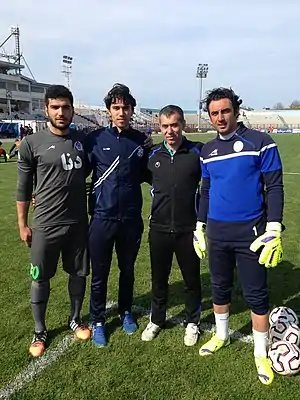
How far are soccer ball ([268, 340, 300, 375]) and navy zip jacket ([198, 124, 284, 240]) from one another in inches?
37.6

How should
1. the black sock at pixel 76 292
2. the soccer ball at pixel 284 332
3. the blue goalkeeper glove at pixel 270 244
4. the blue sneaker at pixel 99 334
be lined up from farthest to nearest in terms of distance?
1. the black sock at pixel 76 292
2. the blue sneaker at pixel 99 334
3. the soccer ball at pixel 284 332
4. the blue goalkeeper glove at pixel 270 244

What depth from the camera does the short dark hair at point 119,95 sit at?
3410 mm

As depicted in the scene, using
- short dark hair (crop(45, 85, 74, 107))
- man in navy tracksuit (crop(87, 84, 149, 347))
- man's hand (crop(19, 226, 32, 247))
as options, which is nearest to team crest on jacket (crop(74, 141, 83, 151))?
man in navy tracksuit (crop(87, 84, 149, 347))

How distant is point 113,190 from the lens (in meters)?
3.48

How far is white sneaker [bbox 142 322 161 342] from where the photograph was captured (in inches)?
145

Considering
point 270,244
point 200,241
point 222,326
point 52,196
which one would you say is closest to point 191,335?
point 222,326

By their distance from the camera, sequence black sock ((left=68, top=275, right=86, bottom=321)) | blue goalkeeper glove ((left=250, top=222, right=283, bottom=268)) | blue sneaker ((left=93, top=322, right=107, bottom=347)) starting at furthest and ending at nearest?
1. black sock ((left=68, top=275, right=86, bottom=321))
2. blue sneaker ((left=93, top=322, right=107, bottom=347))
3. blue goalkeeper glove ((left=250, top=222, right=283, bottom=268))

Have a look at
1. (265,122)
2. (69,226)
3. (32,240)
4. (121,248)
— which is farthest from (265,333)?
(265,122)

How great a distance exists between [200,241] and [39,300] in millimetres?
1510

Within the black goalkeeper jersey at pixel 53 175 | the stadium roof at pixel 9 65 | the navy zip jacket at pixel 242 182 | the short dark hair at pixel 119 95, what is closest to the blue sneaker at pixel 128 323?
the black goalkeeper jersey at pixel 53 175

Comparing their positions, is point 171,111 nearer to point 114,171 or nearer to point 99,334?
point 114,171

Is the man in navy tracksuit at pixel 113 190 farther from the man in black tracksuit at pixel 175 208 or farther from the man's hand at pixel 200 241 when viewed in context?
the man's hand at pixel 200 241

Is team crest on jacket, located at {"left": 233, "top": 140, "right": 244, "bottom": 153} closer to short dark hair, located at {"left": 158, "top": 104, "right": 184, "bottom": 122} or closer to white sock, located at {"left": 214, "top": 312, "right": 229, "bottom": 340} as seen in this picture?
short dark hair, located at {"left": 158, "top": 104, "right": 184, "bottom": 122}

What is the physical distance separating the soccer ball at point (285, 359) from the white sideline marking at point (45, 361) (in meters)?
0.44
